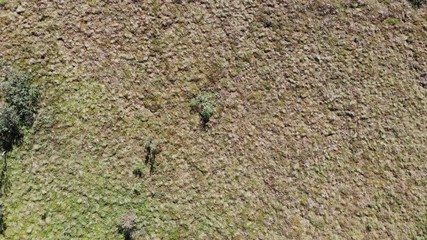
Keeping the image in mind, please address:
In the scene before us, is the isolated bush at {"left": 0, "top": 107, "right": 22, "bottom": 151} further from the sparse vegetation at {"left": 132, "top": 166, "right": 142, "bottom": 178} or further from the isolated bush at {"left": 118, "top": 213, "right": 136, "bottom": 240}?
the isolated bush at {"left": 118, "top": 213, "right": 136, "bottom": 240}

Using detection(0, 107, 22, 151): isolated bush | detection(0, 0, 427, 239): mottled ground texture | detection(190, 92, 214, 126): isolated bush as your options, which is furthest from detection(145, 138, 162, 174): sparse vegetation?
detection(0, 107, 22, 151): isolated bush

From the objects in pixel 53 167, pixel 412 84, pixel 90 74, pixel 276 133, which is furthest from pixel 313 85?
pixel 53 167

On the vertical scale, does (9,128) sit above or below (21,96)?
below

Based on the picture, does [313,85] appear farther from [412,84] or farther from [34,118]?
[34,118]

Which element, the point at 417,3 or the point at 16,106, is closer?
the point at 16,106

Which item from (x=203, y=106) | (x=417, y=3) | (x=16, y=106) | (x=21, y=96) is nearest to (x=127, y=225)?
(x=203, y=106)

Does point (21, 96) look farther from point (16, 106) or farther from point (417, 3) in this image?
point (417, 3)

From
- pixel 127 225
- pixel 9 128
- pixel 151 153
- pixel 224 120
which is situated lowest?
pixel 127 225
